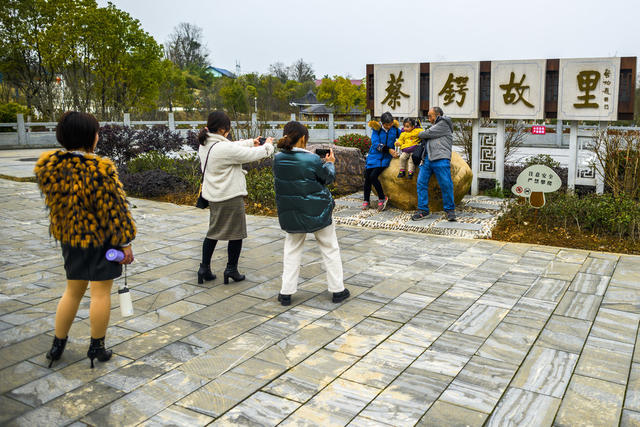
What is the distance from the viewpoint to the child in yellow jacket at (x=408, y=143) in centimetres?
796

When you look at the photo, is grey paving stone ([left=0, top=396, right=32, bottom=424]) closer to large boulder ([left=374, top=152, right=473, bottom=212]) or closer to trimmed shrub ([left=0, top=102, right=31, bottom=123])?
large boulder ([left=374, top=152, right=473, bottom=212])

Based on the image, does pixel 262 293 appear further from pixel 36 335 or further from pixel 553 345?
pixel 553 345

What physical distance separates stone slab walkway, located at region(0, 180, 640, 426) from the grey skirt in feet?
1.66

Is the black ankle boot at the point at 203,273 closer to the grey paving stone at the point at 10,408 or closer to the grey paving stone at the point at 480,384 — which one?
the grey paving stone at the point at 10,408

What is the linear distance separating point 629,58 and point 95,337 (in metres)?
7.63

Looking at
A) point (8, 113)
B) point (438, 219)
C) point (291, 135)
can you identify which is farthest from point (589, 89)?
point (8, 113)

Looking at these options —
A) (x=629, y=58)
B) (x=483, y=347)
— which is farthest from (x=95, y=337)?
(x=629, y=58)

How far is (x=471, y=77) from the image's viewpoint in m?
9.07

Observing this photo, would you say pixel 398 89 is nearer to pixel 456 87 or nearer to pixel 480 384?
pixel 456 87

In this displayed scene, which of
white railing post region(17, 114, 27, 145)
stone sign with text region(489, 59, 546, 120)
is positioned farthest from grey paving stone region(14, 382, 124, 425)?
white railing post region(17, 114, 27, 145)

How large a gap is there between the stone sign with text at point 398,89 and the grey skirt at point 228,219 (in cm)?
549

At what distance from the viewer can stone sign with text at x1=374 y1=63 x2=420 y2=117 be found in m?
9.62

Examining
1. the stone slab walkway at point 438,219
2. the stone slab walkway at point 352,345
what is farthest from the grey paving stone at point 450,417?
the stone slab walkway at point 438,219

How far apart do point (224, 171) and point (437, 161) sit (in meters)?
3.54
